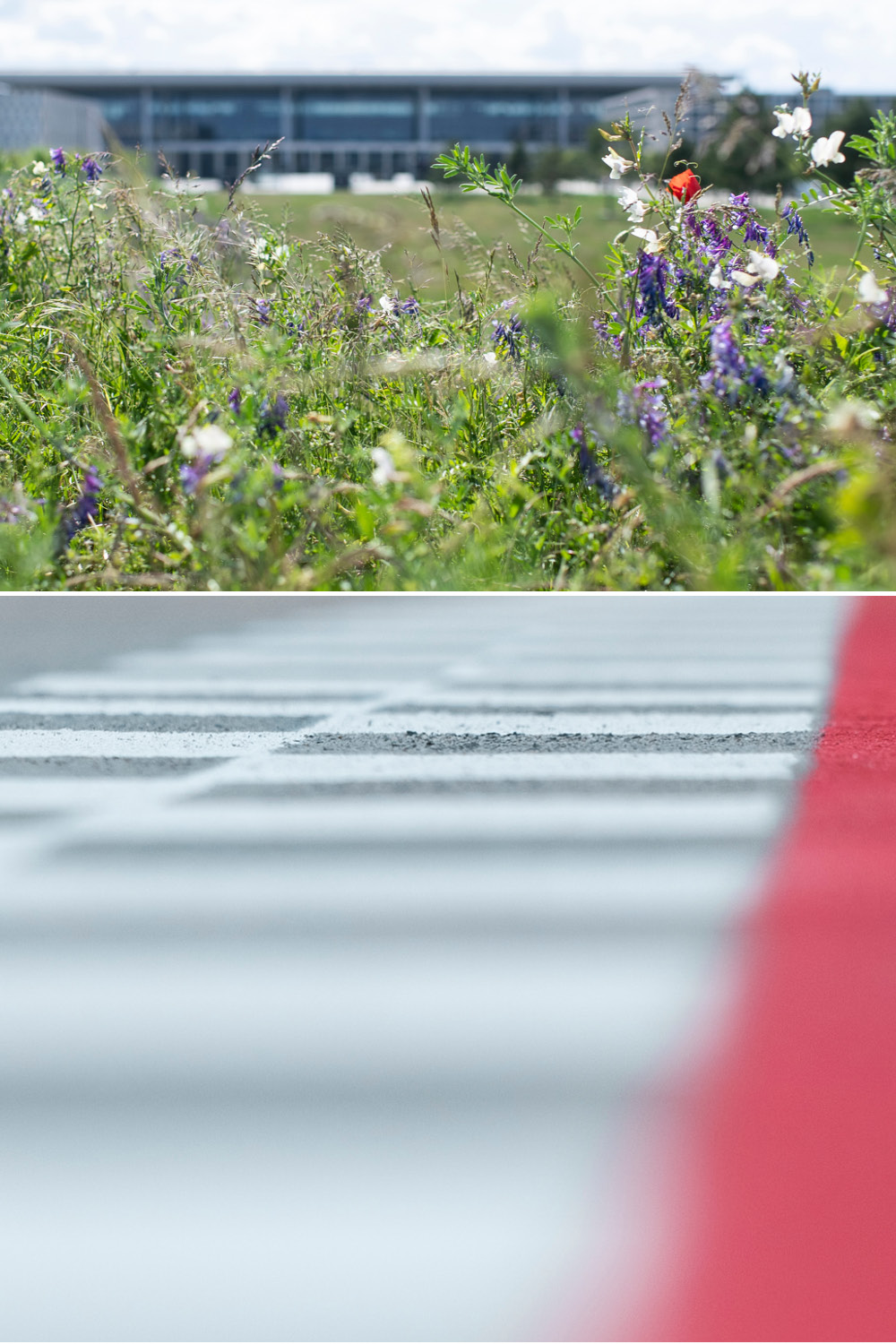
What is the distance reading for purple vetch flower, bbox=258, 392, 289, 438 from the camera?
305cm

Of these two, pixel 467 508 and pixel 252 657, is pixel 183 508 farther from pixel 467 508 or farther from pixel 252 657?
pixel 467 508

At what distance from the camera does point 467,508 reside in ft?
10.0

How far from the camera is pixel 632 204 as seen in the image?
10.6 ft

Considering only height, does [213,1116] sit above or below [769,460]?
below

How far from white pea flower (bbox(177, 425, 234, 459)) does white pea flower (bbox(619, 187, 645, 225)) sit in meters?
1.23

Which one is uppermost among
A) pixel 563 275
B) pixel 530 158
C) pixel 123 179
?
pixel 530 158

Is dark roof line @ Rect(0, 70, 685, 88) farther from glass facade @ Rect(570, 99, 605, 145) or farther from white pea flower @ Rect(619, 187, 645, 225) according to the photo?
white pea flower @ Rect(619, 187, 645, 225)

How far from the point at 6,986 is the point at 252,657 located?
1.12 metres

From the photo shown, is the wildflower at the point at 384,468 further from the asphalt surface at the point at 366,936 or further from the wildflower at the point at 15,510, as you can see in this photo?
the wildflower at the point at 15,510

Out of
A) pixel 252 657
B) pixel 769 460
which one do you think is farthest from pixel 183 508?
pixel 769 460

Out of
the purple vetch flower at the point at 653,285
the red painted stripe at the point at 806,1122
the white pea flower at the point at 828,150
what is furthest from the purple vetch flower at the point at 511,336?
the red painted stripe at the point at 806,1122

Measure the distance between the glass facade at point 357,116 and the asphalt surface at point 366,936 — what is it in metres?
64.0

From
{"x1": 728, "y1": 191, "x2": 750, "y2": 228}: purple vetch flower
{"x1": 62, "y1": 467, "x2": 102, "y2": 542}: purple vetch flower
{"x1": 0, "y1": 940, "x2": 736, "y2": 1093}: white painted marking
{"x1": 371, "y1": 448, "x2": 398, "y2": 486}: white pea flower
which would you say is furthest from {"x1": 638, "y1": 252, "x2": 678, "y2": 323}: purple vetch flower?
{"x1": 0, "y1": 940, "x2": 736, "y2": 1093}: white painted marking

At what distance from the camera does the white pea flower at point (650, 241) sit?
3115 millimetres
